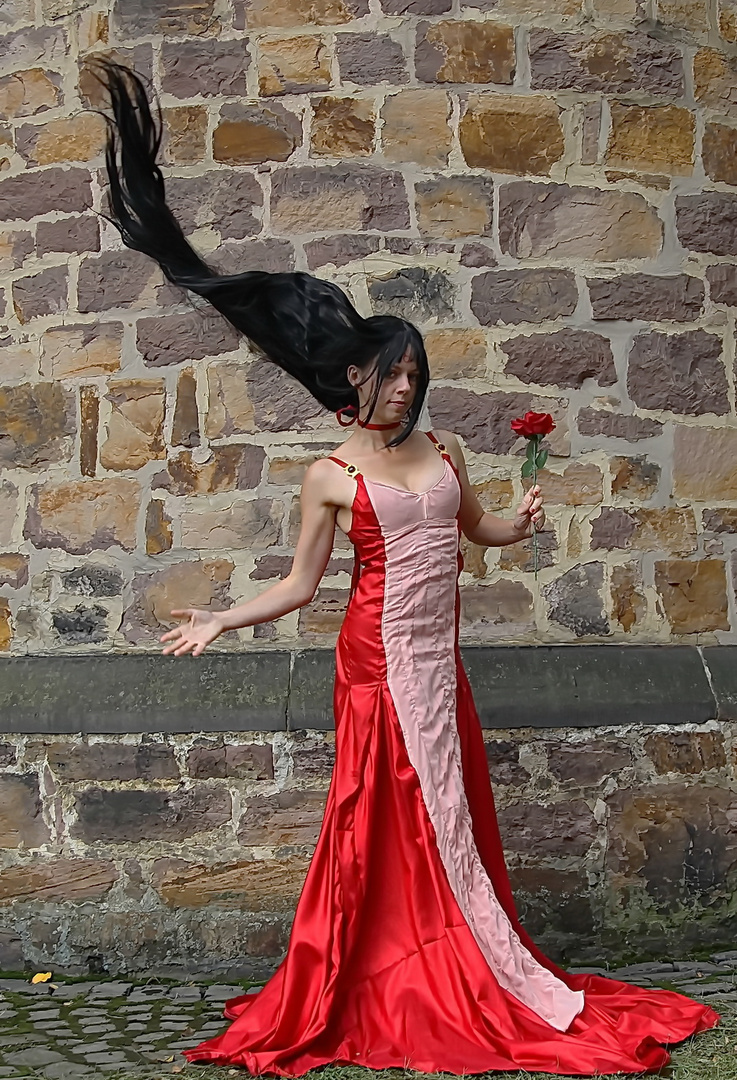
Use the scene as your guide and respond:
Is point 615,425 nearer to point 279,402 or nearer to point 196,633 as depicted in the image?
point 279,402

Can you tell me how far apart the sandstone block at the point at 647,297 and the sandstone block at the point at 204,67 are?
1.47 m

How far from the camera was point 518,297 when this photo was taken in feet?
14.2

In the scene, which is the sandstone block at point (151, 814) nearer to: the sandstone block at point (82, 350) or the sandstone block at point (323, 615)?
the sandstone block at point (323, 615)

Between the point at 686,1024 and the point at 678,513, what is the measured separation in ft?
5.94

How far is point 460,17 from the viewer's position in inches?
171

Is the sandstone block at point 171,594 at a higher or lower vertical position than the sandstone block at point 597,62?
lower

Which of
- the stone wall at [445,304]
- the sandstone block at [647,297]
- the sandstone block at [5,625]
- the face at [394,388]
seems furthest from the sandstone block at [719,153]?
the sandstone block at [5,625]

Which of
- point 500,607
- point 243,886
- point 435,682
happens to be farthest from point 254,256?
point 243,886

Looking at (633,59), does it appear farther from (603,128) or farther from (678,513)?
(678,513)

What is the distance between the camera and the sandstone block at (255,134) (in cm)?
436

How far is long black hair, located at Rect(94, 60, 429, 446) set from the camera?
312cm

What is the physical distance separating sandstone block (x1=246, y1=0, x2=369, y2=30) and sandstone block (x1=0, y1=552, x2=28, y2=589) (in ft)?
6.90

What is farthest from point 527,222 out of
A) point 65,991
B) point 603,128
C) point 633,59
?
point 65,991

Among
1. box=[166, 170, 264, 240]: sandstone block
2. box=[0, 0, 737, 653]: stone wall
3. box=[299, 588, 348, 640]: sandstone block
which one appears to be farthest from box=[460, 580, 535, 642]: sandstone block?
box=[166, 170, 264, 240]: sandstone block
